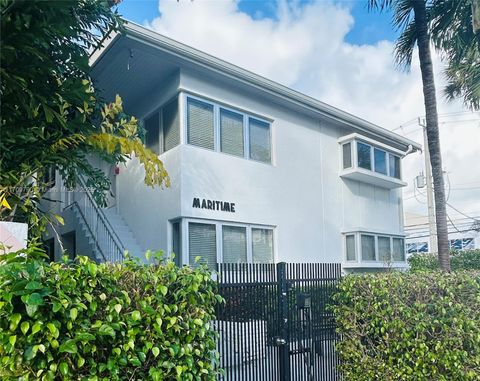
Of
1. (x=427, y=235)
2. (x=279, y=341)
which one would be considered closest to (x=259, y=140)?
(x=279, y=341)

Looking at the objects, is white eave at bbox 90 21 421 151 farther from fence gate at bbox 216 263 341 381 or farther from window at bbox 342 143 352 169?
fence gate at bbox 216 263 341 381

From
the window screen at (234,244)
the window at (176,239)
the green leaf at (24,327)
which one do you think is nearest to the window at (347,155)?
the window screen at (234,244)

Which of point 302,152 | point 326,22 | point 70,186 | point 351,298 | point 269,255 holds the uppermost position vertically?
point 326,22

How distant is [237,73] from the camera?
33.9 ft

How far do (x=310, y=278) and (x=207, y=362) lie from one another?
9.11 ft

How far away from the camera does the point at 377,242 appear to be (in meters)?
14.5

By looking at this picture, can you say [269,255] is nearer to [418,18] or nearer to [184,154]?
[184,154]

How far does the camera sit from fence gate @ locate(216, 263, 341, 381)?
207 inches

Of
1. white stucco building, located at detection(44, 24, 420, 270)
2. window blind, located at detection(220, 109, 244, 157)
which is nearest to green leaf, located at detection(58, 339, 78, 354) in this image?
white stucco building, located at detection(44, 24, 420, 270)

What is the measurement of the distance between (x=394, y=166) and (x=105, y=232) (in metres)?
10.7

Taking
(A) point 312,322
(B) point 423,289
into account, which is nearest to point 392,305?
(B) point 423,289

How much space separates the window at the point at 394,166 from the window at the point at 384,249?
94.3 inches

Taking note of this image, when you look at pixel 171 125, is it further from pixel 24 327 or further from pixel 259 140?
pixel 24 327

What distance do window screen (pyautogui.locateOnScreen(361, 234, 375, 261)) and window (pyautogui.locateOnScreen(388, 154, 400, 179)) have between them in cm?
271
